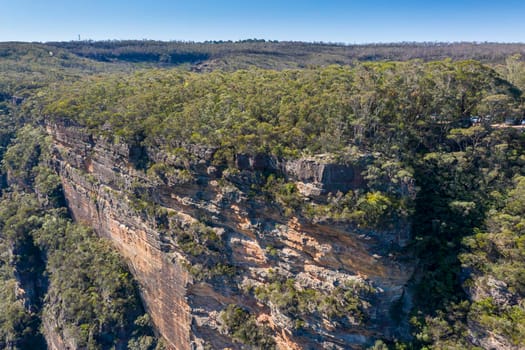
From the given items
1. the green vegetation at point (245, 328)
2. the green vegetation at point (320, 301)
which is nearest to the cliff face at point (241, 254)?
the green vegetation at point (320, 301)

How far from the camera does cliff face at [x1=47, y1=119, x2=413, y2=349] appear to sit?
19000 mm

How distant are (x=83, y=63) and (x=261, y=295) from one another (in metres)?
102

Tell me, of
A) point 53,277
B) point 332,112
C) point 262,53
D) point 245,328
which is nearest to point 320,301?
point 245,328

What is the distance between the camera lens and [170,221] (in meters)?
25.4

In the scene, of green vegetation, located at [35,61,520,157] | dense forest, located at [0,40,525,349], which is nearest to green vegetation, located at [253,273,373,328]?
dense forest, located at [0,40,525,349]

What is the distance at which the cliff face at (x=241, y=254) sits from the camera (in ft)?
62.3

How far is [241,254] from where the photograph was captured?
2338cm

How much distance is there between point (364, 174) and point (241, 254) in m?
9.81

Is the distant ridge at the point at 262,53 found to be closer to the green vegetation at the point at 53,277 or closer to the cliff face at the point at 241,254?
the green vegetation at the point at 53,277

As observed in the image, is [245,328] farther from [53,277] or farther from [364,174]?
[53,277]

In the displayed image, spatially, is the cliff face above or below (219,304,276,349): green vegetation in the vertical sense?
above

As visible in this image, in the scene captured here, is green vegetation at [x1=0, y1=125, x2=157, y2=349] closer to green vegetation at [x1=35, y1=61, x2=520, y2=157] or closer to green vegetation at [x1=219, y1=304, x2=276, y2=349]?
green vegetation at [x1=219, y1=304, x2=276, y2=349]

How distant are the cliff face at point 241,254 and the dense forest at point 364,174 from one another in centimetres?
54

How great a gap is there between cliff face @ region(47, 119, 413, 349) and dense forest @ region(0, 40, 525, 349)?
0.54 metres
